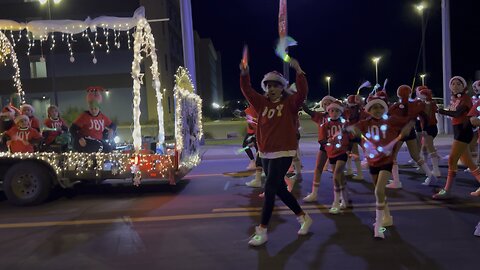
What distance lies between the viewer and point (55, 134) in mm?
8914

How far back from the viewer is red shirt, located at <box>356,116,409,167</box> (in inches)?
226

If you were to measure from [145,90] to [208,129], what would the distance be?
17.2 m

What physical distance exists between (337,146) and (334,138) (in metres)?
0.12

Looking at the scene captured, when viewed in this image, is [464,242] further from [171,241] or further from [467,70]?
[467,70]

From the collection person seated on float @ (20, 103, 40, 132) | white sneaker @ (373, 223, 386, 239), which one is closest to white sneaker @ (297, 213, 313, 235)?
white sneaker @ (373, 223, 386, 239)

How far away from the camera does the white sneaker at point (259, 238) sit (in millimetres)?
5310

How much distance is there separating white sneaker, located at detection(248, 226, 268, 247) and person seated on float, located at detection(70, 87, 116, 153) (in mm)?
4003

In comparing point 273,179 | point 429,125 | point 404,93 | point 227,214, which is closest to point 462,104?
point 404,93

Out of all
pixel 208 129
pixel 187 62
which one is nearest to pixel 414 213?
pixel 187 62

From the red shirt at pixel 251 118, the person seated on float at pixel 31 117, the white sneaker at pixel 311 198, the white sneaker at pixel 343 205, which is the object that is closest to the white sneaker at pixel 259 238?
the white sneaker at pixel 343 205

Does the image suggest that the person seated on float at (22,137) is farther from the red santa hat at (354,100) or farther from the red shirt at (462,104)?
the red shirt at (462,104)

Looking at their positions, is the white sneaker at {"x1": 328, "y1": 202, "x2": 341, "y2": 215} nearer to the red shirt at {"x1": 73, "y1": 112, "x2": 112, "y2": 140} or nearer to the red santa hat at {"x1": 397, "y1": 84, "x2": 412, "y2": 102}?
the red santa hat at {"x1": 397, "y1": 84, "x2": 412, "y2": 102}

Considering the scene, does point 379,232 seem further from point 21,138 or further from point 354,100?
point 21,138

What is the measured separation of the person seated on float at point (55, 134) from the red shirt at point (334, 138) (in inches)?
179
